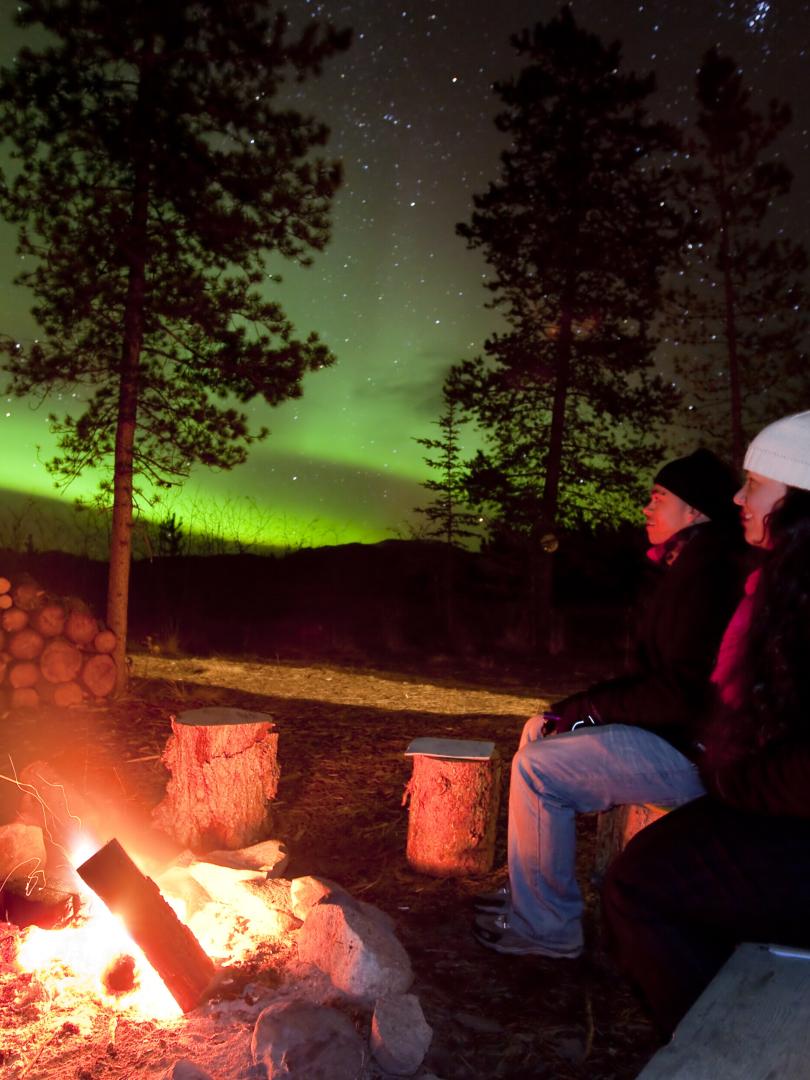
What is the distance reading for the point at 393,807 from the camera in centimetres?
532

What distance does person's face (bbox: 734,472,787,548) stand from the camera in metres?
2.36

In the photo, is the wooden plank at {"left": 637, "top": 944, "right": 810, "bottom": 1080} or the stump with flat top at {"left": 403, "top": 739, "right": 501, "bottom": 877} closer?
the wooden plank at {"left": 637, "top": 944, "right": 810, "bottom": 1080}

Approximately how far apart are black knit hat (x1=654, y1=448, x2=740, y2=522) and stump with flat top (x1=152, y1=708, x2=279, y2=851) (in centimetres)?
249

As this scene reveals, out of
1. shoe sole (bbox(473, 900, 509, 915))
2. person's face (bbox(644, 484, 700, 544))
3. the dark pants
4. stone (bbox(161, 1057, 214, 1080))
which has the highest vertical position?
person's face (bbox(644, 484, 700, 544))

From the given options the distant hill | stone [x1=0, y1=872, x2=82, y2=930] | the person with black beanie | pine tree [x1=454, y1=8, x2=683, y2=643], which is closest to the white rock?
the person with black beanie

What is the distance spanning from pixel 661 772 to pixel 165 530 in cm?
1705

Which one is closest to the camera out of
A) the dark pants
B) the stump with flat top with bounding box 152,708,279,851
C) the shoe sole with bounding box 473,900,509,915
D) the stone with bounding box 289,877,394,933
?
the dark pants

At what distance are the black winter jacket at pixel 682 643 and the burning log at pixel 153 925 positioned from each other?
1647 millimetres

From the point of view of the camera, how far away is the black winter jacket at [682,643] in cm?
312

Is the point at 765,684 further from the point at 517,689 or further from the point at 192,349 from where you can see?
the point at 517,689

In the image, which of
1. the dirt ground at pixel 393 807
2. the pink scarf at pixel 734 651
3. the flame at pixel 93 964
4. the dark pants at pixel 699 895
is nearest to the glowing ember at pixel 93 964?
the flame at pixel 93 964

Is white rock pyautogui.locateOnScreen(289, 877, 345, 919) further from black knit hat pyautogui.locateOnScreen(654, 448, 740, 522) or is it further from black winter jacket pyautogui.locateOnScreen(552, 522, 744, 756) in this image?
black knit hat pyautogui.locateOnScreen(654, 448, 740, 522)

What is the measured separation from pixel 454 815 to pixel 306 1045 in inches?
70.0

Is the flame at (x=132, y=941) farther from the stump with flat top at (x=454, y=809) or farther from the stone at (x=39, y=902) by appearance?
the stump with flat top at (x=454, y=809)
